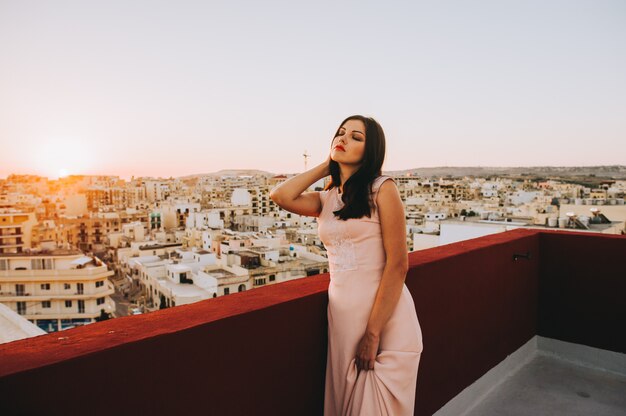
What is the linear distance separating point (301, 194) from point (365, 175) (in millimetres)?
313

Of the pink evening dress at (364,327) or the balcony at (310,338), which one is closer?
the balcony at (310,338)

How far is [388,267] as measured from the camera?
1354 millimetres

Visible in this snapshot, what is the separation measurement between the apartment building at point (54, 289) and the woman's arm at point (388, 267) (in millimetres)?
27194

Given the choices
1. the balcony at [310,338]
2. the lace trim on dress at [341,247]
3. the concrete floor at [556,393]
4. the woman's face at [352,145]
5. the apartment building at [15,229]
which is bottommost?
the apartment building at [15,229]

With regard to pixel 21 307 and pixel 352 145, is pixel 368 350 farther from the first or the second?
pixel 21 307

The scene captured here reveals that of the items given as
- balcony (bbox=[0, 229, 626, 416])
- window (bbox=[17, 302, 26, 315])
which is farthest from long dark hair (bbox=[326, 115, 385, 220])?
window (bbox=[17, 302, 26, 315])

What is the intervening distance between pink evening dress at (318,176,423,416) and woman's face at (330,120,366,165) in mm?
117

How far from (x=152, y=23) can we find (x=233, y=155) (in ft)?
145

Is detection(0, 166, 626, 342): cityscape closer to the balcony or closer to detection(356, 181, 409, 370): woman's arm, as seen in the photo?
detection(356, 181, 409, 370): woman's arm

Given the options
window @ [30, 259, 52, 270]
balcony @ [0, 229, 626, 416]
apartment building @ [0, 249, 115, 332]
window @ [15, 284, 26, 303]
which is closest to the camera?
balcony @ [0, 229, 626, 416]

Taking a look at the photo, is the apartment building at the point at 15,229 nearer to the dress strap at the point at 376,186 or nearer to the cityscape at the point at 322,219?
the cityscape at the point at 322,219

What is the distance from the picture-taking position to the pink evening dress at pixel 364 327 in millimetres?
1381

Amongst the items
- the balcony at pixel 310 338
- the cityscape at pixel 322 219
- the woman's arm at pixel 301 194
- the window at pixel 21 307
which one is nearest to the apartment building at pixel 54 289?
the window at pixel 21 307

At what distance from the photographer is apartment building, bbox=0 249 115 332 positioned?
25.1 meters
